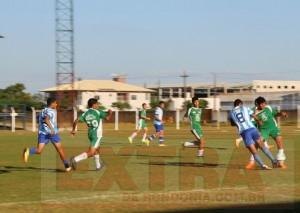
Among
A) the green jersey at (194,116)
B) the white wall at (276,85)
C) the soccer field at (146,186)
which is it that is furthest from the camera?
the white wall at (276,85)

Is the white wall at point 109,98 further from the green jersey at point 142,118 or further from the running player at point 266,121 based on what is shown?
the running player at point 266,121

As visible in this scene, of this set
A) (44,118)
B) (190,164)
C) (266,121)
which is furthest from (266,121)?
(44,118)

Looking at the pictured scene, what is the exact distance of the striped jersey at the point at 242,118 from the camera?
659 inches

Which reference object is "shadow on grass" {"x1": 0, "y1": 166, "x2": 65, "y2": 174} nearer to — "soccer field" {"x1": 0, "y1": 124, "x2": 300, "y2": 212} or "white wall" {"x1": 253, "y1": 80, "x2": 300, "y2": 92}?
"soccer field" {"x1": 0, "y1": 124, "x2": 300, "y2": 212}

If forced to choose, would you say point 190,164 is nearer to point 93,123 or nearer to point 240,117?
point 240,117

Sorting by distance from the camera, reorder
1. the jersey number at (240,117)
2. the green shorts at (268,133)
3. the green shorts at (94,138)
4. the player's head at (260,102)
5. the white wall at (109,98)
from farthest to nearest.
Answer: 1. the white wall at (109,98)
2. the green shorts at (268,133)
3. the player's head at (260,102)
4. the jersey number at (240,117)
5. the green shorts at (94,138)

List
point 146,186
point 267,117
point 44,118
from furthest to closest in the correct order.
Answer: point 267,117, point 44,118, point 146,186

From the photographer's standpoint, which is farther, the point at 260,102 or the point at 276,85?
the point at 276,85

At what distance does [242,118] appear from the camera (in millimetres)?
16812

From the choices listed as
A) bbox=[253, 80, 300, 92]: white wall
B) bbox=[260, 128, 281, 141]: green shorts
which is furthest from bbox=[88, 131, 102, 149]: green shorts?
bbox=[253, 80, 300, 92]: white wall

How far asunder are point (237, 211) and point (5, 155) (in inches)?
558

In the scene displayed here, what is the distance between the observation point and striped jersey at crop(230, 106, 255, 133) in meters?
16.7

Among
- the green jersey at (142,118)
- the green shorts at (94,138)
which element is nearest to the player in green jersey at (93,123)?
the green shorts at (94,138)

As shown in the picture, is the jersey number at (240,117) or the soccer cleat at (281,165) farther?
the soccer cleat at (281,165)
